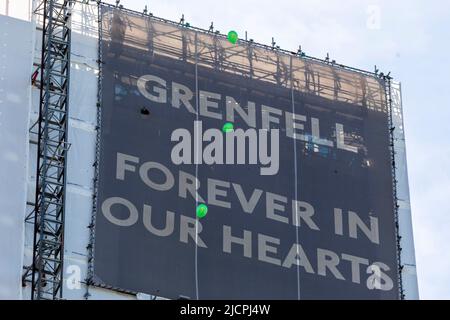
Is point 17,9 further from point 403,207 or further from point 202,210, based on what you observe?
point 403,207

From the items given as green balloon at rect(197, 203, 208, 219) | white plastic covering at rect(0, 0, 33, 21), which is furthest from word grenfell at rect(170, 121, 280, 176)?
white plastic covering at rect(0, 0, 33, 21)

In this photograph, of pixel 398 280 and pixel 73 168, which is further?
pixel 398 280

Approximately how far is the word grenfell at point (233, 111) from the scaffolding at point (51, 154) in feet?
13.2

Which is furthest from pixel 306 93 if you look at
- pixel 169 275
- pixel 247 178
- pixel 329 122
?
pixel 169 275

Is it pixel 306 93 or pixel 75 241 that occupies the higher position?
pixel 306 93

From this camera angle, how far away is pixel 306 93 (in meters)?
51.9

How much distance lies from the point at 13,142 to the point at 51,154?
1.35 m

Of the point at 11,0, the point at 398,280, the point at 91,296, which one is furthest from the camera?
the point at 398,280

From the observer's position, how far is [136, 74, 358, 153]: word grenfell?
4866cm

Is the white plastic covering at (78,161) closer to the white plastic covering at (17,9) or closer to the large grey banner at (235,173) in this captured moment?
the large grey banner at (235,173)
